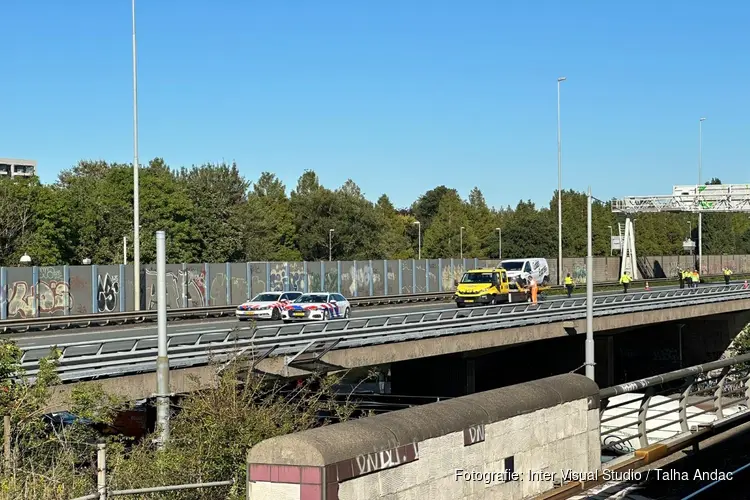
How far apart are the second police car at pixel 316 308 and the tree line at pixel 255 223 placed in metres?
11.5

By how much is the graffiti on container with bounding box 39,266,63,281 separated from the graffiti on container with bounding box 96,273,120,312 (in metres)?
2.08

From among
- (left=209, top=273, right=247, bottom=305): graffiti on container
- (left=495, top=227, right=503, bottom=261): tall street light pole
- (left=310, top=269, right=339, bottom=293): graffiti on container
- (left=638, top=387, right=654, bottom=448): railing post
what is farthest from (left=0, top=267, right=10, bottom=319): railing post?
(left=495, top=227, right=503, bottom=261): tall street light pole

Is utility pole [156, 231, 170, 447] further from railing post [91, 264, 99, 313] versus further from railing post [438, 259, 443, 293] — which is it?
railing post [438, 259, 443, 293]

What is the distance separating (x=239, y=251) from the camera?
8238 cm

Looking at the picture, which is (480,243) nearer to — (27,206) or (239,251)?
(239,251)

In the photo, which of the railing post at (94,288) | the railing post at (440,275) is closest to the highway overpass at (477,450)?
the railing post at (94,288)

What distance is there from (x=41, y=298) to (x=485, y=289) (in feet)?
65.6

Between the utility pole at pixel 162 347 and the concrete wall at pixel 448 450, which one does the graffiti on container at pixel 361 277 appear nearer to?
the utility pole at pixel 162 347

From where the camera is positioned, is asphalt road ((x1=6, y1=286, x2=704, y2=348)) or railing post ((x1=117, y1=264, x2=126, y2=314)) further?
railing post ((x1=117, y1=264, x2=126, y2=314))

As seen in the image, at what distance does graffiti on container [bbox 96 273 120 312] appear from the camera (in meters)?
46.8

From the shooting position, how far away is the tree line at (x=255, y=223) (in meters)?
64.6

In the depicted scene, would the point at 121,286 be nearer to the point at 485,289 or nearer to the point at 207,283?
the point at 207,283

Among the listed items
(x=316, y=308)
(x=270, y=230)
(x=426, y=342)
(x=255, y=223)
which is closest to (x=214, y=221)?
(x=255, y=223)

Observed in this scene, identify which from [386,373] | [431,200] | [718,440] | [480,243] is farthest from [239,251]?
[431,200]
